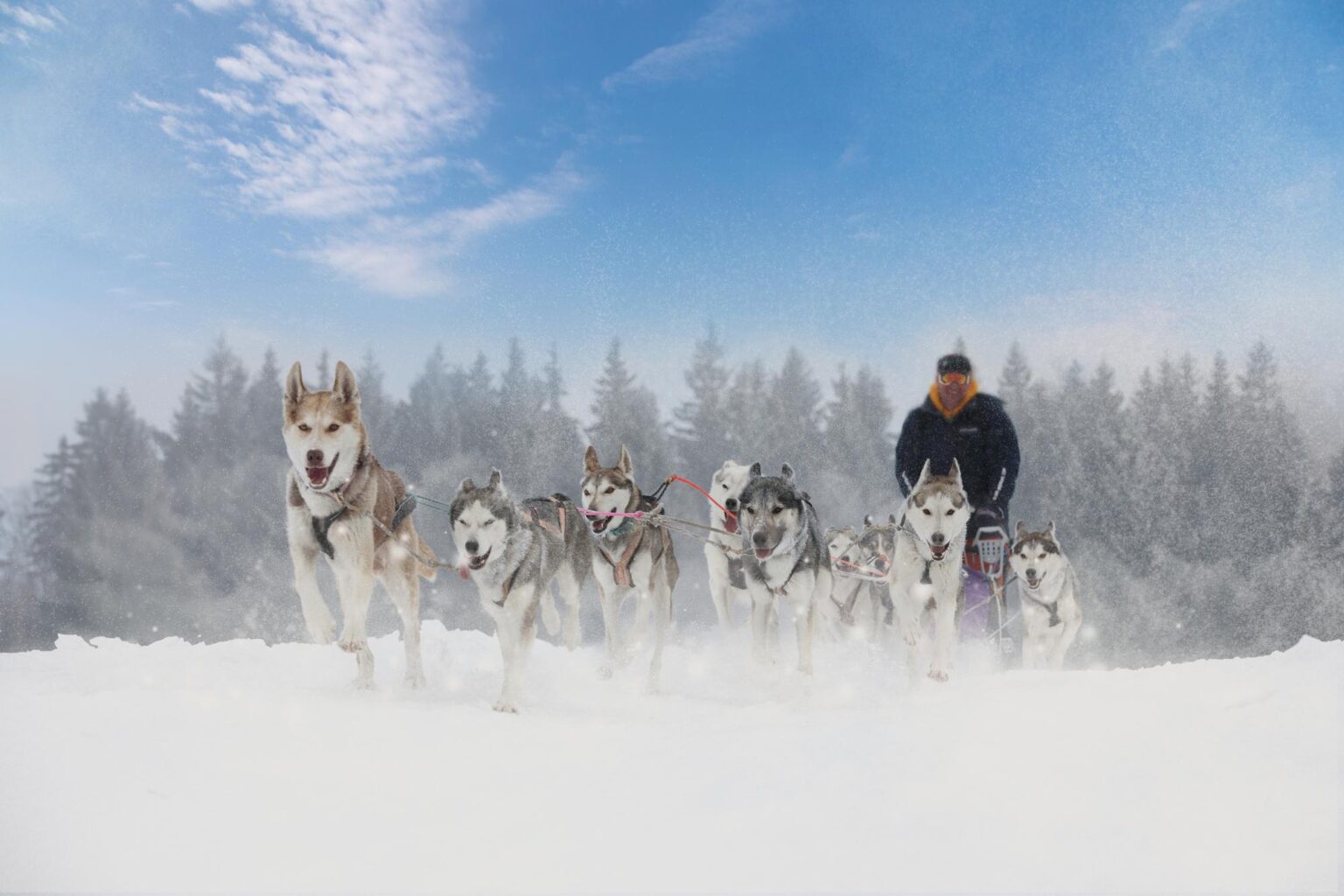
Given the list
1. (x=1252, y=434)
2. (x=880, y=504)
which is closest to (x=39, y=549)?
(x=880, y=504)

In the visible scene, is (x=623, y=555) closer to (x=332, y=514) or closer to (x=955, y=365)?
(x=332, y=514)

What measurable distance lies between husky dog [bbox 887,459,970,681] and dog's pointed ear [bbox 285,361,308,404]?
422 centimetres

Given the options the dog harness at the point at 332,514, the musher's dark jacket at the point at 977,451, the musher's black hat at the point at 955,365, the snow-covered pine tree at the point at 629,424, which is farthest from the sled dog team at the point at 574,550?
the snow-covered pine tree at the point at 629,424

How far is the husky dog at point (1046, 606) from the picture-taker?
353 inches

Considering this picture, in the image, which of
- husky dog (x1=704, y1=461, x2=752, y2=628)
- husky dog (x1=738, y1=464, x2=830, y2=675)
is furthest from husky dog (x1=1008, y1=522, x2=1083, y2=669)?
husky dog (x1=738, y1=464, x2=830, y2=675)

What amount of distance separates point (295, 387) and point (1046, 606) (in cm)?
737

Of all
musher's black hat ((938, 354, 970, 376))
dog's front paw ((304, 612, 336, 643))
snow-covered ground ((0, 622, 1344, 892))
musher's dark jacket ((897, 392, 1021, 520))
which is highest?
musher's black hat ((938, 354, 970, 376))

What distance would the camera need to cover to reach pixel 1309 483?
41.9 meters

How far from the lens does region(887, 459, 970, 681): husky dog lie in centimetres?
652

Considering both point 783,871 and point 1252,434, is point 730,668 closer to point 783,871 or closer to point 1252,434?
point 783,871

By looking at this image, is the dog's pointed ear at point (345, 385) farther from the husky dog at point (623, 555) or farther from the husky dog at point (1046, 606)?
the husky dog at point (1046, 606)

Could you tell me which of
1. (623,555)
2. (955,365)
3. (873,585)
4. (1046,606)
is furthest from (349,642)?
(1046,606)

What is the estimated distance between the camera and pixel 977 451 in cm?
736

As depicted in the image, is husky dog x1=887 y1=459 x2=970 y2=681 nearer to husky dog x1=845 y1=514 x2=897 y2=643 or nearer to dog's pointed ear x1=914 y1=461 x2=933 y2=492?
dog's pointed ear x1=914 y1=461 x2=933 y2=492
